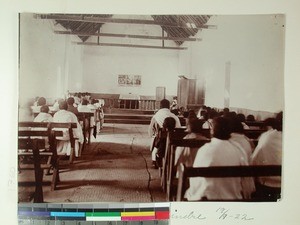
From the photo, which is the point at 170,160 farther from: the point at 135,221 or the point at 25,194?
the point at 25,194

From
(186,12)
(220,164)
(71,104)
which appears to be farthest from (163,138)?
(186,12)

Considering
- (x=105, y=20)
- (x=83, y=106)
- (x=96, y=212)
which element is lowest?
(x=96, y=212)

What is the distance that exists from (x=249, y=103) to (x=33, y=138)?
0.71 meters

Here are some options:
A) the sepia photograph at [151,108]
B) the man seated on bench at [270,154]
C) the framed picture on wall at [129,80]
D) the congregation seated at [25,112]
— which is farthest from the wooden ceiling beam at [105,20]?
the man seated on bench at [270,154]

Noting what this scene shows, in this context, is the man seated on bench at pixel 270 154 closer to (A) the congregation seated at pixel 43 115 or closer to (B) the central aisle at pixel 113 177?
(B) the central aisle at pixel 113 177

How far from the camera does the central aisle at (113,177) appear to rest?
1.15 m

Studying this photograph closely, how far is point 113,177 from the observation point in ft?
3.81

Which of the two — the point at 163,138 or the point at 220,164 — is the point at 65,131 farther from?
the point at 220,164

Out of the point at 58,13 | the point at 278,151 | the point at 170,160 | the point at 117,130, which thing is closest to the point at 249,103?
the point at 278,151

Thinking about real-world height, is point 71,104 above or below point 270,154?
above

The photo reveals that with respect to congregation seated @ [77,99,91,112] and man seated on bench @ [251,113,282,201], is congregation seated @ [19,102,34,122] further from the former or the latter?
man seated on bench @ [251,113,282,201]

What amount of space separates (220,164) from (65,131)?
518 mm

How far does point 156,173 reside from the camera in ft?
3.78

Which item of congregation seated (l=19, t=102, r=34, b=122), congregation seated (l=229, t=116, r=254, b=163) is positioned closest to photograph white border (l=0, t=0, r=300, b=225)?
congregation seated (l=19, t=102, r=34, b=122)
